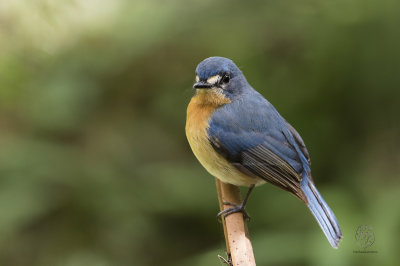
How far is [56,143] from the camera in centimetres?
529

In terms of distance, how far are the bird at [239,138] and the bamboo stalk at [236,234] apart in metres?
0.12

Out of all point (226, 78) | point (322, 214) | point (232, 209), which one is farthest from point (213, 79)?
point (322, 214)

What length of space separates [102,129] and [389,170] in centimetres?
250

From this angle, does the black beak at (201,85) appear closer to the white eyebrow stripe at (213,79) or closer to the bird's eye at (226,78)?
the white eyebrow stripe at (213,79)

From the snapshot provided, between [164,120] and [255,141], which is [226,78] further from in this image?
[164,120]

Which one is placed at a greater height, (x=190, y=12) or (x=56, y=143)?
(x=190, y=12)

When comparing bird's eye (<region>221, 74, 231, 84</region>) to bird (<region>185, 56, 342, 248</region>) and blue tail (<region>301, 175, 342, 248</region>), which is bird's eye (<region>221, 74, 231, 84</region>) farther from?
blue tail (<region>301, 175, 342, 248</region>)

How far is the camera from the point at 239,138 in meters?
4.15

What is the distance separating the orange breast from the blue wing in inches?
1.5

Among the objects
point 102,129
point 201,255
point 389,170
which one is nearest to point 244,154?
point 201,255

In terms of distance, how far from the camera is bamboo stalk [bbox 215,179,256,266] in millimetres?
3084

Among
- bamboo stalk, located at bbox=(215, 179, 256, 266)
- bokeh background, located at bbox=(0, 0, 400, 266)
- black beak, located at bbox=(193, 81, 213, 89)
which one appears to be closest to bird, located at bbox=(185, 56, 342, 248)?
black beak, located at bbox=(193, 81, 213, 89)

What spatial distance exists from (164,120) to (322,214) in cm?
226

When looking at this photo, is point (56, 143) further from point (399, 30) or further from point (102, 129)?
point (399, 30)
